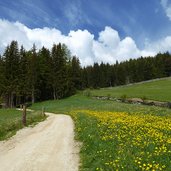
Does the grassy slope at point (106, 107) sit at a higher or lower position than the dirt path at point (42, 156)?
higher

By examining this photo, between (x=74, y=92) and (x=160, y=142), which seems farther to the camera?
(x=74, y=92)

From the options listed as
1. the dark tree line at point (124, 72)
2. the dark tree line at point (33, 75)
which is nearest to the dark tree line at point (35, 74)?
the dark tree line at point (33, 75)

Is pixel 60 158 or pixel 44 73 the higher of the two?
pixel 44 73

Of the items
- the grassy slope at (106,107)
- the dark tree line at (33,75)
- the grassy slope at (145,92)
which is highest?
the dark tree line at (33,75)

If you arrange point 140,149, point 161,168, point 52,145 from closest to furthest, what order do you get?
point 161,168
point 140,149
point 52,145

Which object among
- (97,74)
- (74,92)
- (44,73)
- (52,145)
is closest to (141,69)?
(97,74)

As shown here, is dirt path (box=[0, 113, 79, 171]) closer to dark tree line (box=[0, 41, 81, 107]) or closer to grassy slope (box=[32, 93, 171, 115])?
grassy slope (box=[32, 93, 171, 115])

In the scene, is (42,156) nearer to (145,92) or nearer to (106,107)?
(106,107)

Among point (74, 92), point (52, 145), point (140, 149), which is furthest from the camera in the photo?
point (74, 92)

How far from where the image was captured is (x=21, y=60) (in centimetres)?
8631

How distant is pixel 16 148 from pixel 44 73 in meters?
A: 75.5

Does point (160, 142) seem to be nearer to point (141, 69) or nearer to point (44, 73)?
point (44, 73)

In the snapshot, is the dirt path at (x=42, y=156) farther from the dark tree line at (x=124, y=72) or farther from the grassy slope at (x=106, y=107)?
the dark tree line at (x=124, y=72)

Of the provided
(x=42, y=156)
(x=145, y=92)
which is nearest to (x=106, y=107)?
(x=145, y=92)
